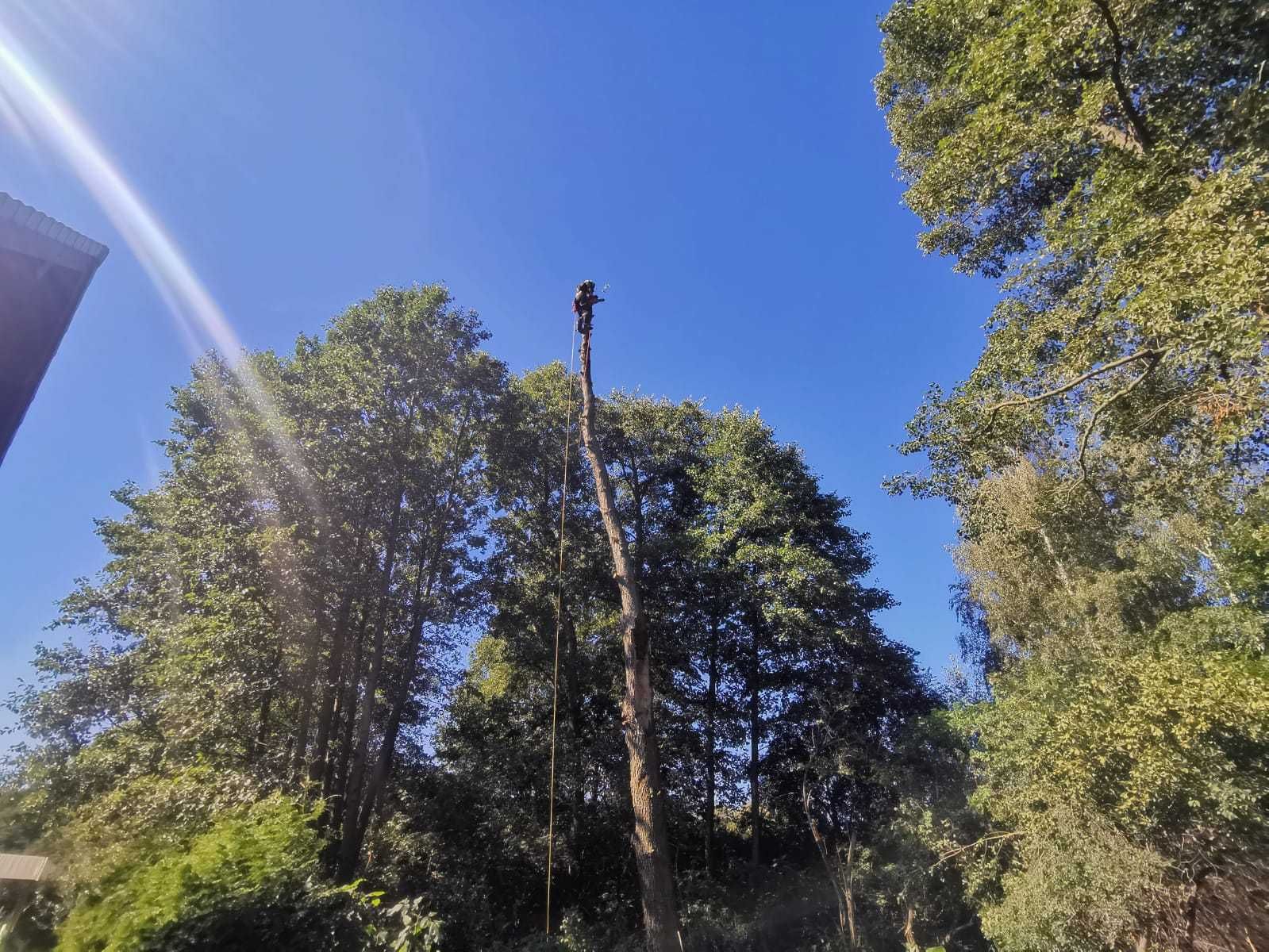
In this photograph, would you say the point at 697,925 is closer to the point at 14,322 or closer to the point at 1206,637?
the point at 1206,637

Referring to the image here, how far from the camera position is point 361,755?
37.0ft

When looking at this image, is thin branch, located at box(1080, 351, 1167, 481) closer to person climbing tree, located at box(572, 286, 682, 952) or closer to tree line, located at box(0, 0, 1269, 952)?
tree line, located at box(0, 0, 1269, 952)

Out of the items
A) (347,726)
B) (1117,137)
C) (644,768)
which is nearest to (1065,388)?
(1117,137)

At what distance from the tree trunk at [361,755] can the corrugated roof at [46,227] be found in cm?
972

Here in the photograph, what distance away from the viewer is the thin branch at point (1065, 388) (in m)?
4.75

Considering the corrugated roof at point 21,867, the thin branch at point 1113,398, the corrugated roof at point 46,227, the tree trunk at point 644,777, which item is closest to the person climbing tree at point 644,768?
the tree trunk at point 644,777

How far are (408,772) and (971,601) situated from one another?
1422cm

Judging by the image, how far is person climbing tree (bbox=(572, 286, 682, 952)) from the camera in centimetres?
591

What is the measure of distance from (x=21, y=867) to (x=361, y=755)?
6116 millimetres

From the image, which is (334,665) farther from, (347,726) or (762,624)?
(762,624)

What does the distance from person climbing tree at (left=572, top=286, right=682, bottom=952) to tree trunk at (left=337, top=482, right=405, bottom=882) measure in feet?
20.3

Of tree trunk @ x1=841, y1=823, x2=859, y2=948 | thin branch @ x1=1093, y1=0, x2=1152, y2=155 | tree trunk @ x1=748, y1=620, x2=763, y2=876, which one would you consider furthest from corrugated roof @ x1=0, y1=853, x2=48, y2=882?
tree trunk @ x1=748, y1=620, x2=763, y2=876

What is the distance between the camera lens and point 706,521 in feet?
53.1

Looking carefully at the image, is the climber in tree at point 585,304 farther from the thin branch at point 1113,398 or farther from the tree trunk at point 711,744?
the tree trunk at point 711,744
